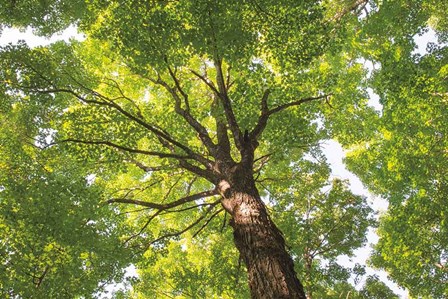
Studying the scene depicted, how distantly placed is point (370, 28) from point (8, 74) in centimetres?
862

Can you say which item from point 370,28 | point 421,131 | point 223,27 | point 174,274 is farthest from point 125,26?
point 421,131

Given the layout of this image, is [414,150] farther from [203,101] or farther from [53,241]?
[53,241]

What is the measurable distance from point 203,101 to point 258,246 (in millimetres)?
7960

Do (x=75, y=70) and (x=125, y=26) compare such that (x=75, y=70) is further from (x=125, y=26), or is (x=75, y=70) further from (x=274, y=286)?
(x=274, y=286)

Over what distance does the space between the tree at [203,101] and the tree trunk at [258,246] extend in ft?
0.05

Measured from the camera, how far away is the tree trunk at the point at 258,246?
12.2ft

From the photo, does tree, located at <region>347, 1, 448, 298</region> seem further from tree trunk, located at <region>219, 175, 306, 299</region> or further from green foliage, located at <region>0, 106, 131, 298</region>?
green foliage, located at <region>0, 106, 131, 298</region>

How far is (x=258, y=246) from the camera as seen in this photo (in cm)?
420

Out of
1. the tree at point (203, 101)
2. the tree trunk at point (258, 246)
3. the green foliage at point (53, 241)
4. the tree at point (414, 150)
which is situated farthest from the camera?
the tree at point (414, 150)

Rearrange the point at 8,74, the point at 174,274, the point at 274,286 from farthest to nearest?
the point at 174,274
the point at 8,74
the point at 274,286

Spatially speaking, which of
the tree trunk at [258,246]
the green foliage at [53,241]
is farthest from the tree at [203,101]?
A: the green foliage at [53,241]

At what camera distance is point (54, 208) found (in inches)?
239

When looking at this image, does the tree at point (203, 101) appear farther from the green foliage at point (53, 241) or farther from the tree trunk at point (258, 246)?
the green foliage at point (53, 241)

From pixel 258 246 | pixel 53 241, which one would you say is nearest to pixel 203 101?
pixel 53 241
